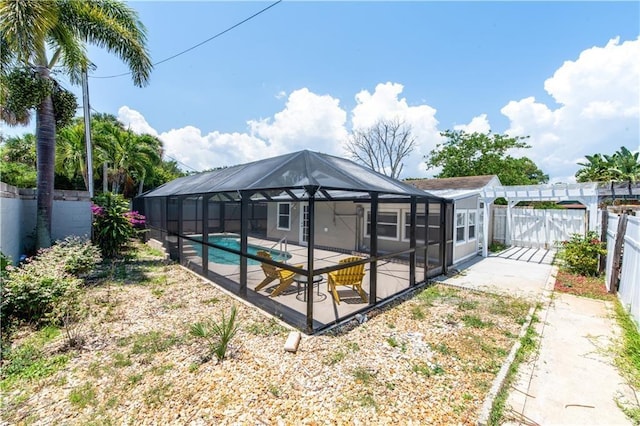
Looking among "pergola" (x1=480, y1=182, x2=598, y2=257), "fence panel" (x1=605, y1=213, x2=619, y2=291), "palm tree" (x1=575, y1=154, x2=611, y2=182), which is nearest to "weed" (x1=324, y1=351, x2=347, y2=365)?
"fence panel" (x1=605, y1=213, x2=619, y2=291)

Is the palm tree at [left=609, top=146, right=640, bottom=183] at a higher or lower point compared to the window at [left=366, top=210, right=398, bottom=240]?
higher

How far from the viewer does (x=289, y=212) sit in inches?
527

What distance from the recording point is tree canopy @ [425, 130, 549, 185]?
22406 mm

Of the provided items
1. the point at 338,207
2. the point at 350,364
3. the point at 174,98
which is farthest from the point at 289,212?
the point at 350,364

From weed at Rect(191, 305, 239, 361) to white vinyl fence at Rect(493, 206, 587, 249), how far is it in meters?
13.4

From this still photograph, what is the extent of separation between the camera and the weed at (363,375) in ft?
9.58

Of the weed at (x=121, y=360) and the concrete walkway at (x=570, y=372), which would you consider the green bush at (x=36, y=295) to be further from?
the concrete walkway at (x=570, y=372)

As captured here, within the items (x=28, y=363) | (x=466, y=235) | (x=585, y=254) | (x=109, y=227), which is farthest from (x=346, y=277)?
(x=109, y=227)

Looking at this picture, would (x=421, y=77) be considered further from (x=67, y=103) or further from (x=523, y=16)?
(x=67, y=103)

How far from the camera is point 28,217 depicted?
274 inches

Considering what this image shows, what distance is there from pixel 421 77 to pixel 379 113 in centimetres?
1446

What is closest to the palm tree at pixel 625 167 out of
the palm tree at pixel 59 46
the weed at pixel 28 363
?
the palm tree at pixel 59 46

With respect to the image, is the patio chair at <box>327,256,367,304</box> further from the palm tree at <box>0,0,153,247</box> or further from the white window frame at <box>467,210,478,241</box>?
the palm tree at <box>0,0,153,247</box>

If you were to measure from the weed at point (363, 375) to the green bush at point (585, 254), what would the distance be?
8100 millimetres
